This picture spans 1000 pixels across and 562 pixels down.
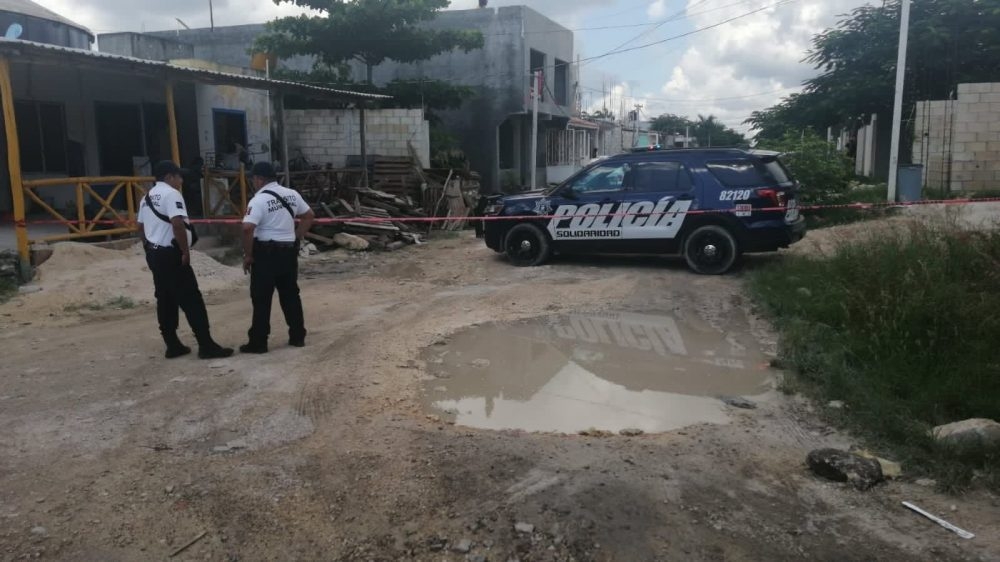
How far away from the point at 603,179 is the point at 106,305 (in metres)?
6.45

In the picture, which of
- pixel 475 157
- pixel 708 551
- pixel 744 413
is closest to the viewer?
pixel 708 551

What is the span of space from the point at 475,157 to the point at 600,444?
22.1 metres

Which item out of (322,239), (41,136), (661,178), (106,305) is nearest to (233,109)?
(41,136)

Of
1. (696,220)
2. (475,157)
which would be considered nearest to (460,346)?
(696,220)

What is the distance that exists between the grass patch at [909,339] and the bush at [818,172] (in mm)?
→ 7033

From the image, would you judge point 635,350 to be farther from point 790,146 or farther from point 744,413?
point 790,146

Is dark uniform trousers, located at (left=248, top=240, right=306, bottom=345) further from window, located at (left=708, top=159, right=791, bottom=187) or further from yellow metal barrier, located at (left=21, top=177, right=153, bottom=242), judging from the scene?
window, located at (left=708, top=159, right=791, bottom=187)

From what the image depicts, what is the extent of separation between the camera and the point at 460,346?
679cm

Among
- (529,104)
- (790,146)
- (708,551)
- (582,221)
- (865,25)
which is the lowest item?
(708,551)

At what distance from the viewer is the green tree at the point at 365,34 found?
67.3 feet

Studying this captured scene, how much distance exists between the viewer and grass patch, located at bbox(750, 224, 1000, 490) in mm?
4453

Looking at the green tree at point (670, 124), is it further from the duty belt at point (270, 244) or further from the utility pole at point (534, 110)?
the duty belt at point (270, 244)

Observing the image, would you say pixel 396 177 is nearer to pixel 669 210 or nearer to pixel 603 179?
pixel 603 179

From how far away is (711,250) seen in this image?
984 centimetres
